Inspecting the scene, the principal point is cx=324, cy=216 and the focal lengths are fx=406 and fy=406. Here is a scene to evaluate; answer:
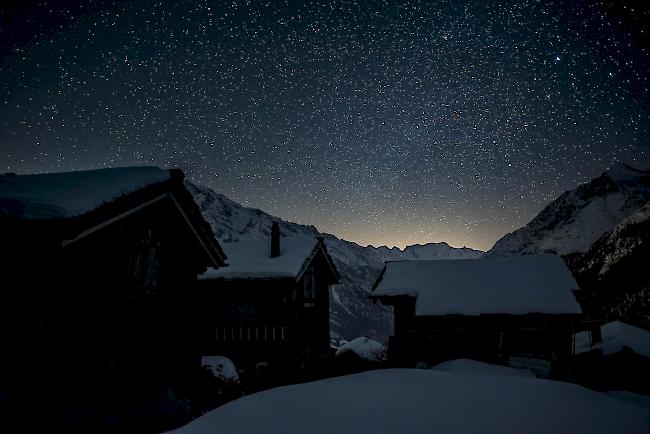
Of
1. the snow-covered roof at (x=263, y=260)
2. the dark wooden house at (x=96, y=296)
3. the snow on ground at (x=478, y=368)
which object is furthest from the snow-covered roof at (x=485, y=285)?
the dark wooden house at (x=96, y=296)

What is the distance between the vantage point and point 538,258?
70.0 feet

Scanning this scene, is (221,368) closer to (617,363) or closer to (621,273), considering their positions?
(617,363)

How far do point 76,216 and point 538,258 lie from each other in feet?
69.1

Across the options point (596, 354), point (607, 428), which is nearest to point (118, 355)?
point (607, 428)

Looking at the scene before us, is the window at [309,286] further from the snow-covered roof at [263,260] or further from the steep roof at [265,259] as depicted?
the snow-covered roof at [263,260]

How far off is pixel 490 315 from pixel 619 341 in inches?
365

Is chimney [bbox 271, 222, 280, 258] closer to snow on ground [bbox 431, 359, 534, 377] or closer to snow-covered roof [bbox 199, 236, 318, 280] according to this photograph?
→ snow-covered roof [bbox 199, 236, 318, 280]

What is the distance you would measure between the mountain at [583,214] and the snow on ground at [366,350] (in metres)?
100

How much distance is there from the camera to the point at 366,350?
101 ft

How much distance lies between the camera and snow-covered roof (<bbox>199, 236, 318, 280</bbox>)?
20.8 metres

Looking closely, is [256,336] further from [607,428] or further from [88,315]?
[607,428]

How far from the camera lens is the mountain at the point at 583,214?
128500 mm

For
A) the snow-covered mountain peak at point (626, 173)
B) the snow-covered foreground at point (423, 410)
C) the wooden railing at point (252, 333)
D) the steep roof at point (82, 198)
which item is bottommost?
the wooden railing at point (252, 333)

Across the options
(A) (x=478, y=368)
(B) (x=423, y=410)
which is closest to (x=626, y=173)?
(A) (x=478, y=368)
